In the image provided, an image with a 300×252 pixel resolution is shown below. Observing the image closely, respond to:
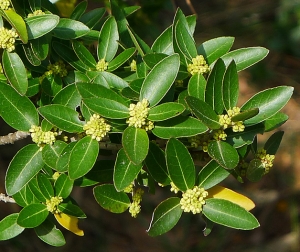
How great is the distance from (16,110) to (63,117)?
0.44 ft

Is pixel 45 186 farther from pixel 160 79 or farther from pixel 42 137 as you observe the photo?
pixel 160 79

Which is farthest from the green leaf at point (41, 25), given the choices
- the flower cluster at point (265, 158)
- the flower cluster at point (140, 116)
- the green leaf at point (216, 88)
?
the flower cluster at point (265, 158)

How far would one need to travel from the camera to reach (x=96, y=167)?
1.19 meters

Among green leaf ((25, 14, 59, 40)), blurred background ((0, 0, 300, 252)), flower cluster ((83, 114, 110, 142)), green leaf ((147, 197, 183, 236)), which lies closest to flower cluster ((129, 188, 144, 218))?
green leaf ((147, 197, 183, 236))

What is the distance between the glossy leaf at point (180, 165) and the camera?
1.05 metres

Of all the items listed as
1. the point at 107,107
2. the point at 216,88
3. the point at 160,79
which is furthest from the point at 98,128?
the point at 216,88

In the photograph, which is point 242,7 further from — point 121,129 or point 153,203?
point 121,129

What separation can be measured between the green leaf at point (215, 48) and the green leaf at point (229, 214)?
0.34 meters

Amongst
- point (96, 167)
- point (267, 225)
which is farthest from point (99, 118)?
point (267, 225)

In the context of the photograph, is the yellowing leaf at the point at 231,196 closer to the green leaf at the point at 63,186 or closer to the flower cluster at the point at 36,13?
the green leaf at the point at 63,186

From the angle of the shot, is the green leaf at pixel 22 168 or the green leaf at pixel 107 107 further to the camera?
the green leaf at pixel 22 168

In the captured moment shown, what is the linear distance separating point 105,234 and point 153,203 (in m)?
0.40

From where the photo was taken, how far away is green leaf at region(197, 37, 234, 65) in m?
1.21

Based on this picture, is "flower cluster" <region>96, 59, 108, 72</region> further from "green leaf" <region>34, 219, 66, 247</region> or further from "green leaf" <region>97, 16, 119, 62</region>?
"green leaf" <region>34, 219, 66, 247</region>
